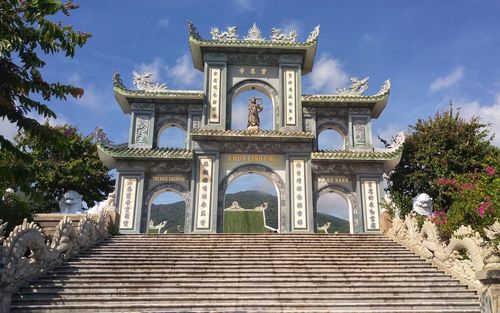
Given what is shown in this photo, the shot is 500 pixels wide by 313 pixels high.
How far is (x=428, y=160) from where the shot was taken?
797 inches

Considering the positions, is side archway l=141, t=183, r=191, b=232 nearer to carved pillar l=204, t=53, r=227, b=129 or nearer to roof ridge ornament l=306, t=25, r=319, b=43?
carved pillar l=204, t=53, r=227, b=129

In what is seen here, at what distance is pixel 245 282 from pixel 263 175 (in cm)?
950

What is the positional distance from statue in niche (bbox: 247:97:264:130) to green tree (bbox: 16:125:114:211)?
1051 cm

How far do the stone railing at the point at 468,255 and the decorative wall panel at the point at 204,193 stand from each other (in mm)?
8039

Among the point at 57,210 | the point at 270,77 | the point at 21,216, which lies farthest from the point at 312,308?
the point at 57,210

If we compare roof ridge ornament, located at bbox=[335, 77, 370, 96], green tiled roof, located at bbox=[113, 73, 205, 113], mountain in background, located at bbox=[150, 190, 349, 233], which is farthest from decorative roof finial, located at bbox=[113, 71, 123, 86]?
mountain in background, located at bbox=[150, 190, 349, 233]

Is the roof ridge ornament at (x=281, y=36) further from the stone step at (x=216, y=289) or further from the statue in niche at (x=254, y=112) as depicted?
the stone step at (x=216, y=289)

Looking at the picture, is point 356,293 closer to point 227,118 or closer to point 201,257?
point 201,257

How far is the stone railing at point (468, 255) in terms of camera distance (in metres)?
8.24

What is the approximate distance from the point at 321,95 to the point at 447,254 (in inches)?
437

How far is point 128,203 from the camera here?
17984 mm

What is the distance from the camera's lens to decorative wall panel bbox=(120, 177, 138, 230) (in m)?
17.7

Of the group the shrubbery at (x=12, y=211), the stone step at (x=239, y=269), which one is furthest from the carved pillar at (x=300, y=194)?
the shrubbery at (x=12, y=211)

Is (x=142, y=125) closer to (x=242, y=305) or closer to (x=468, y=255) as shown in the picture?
(x=242, y=305)
